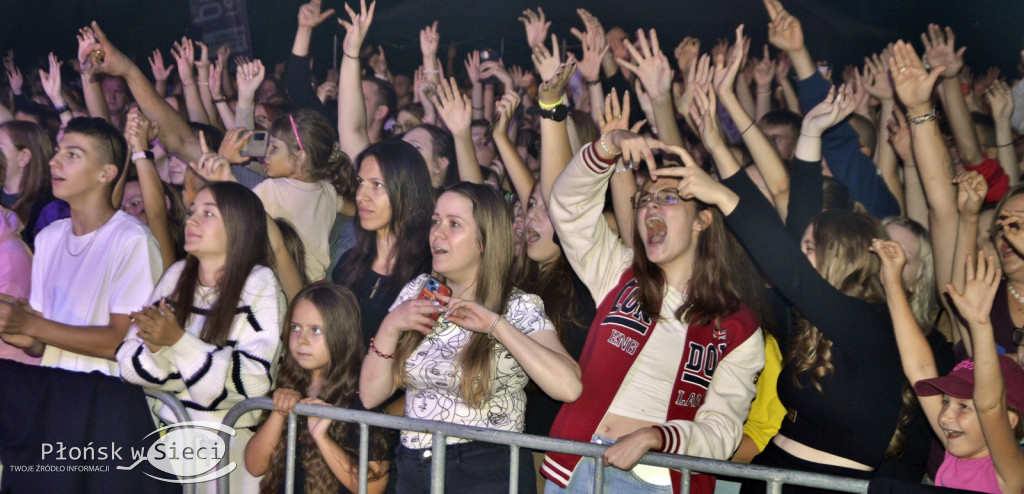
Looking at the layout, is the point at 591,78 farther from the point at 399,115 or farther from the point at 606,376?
the point at 606,376

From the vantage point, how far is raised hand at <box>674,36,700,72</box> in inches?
186

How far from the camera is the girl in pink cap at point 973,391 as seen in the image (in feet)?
7.36

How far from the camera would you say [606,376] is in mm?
2729

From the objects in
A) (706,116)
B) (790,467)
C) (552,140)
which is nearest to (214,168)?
(552,140)

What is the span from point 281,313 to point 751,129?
1.84 metres

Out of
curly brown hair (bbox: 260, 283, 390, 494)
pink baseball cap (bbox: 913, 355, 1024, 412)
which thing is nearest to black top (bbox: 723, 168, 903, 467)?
pink baseball cap (bbox: 913, 355, 1024, 412)

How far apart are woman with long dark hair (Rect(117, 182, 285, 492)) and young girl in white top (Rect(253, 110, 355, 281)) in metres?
0.44

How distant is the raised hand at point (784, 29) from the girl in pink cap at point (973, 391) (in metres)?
1.39

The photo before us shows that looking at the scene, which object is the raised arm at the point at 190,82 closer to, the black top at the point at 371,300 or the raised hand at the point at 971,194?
the black top at the point at 371,300

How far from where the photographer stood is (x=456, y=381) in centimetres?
282

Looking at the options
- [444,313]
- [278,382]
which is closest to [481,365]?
[444,313]

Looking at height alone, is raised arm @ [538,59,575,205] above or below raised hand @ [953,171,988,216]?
above

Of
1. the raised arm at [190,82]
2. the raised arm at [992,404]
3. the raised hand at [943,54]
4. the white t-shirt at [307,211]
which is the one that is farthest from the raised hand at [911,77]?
the raised arm at [190,82]

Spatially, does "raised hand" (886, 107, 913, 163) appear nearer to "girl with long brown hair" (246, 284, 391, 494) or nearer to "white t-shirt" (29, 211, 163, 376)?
"girl with long brown hair" (246, 284, 391, 494)
